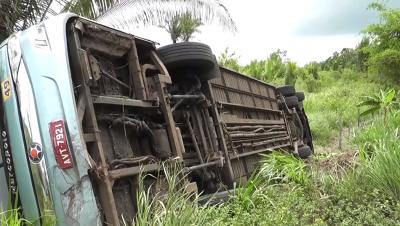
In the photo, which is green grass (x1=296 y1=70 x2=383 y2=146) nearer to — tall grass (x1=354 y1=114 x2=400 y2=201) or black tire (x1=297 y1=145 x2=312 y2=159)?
black tire (x1=297 y1=145 x2=312 y2=159)

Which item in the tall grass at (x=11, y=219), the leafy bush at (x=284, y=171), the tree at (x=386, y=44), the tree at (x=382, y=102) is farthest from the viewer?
the tree at (x=386, y=44)

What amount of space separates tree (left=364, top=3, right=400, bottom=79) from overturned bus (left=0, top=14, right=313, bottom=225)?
1904 centimetres

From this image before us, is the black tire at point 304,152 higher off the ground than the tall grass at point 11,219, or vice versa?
the tall grass at point 11,219

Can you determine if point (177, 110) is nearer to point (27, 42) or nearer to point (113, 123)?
point (113, 123)

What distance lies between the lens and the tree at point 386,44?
866 inches

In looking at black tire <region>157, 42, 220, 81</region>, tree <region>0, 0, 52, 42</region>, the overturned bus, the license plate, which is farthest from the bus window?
tree <region>0, 0, 52, 42</region>

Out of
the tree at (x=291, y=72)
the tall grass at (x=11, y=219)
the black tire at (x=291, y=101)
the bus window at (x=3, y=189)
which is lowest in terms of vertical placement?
the tall grass at (x=11, y=219)

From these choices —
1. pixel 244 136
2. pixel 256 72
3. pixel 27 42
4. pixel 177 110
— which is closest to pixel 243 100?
pixel 244 136

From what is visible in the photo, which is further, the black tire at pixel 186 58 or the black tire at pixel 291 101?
the black tire at pixel 291 101

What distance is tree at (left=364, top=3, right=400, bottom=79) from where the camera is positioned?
72.2 feet

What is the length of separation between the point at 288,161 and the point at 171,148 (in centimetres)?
184

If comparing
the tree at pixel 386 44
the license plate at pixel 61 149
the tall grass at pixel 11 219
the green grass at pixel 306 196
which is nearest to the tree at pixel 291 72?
the tree at pixel 386 44

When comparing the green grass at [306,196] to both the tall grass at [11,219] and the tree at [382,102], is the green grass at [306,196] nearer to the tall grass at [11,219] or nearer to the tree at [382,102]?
the tall grass at [11,219]

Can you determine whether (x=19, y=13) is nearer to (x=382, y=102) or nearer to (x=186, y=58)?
(x=186, y=58)
